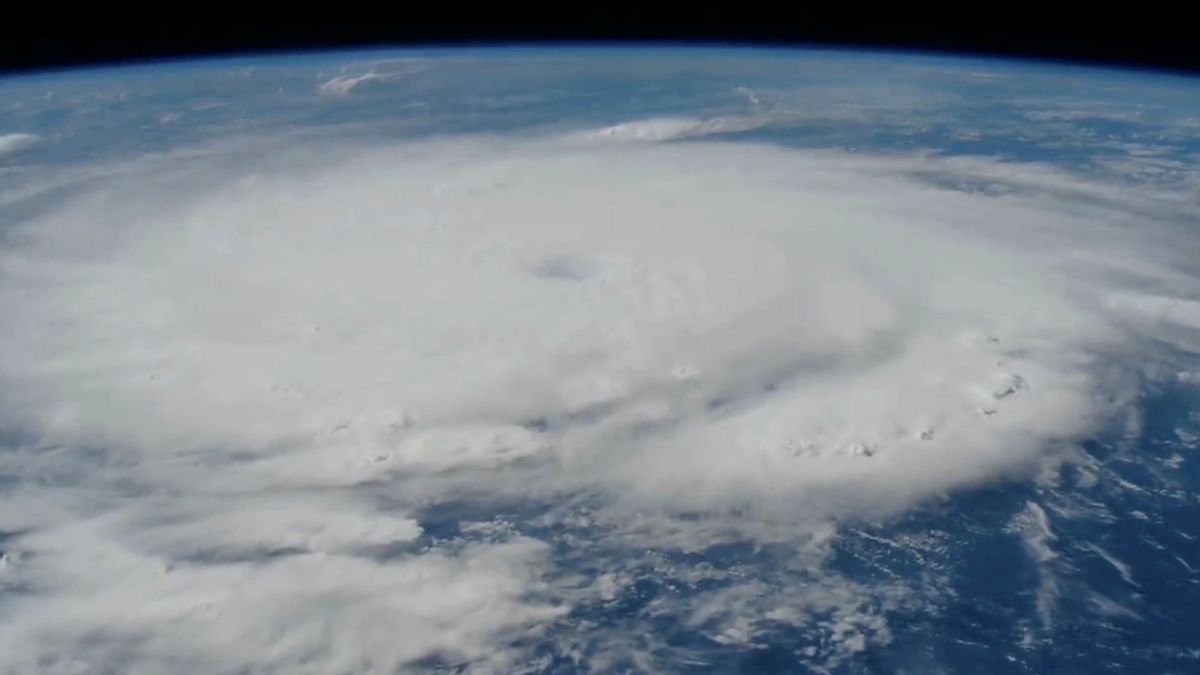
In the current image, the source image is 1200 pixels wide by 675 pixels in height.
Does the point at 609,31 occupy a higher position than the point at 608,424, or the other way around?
the point at 609,31

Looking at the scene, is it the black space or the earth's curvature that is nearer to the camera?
the earth's curvature

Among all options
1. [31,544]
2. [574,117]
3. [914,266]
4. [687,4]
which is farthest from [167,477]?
[574,117]

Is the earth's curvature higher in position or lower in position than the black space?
lower

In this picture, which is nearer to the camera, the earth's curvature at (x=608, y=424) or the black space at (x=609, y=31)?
the earth's curvature at (x=608, y=424)

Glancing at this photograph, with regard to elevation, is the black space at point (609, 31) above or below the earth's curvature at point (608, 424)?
above

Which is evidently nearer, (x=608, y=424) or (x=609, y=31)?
(x=608, y=424)
